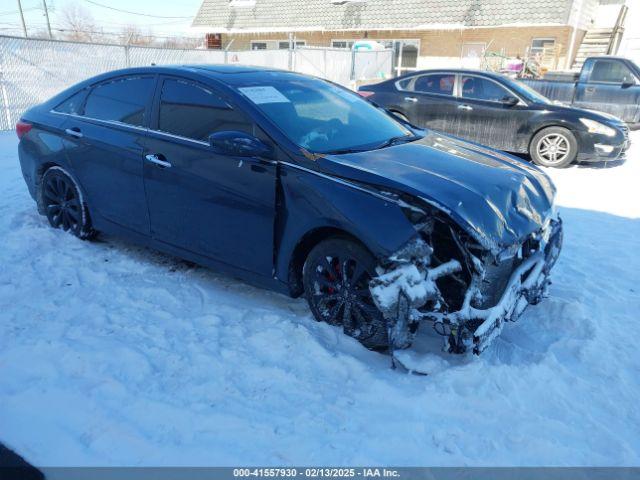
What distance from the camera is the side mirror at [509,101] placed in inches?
328

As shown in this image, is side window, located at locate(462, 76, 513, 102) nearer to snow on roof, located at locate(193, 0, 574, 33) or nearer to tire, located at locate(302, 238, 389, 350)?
tire, located at locate(302, 238, 389, 350)

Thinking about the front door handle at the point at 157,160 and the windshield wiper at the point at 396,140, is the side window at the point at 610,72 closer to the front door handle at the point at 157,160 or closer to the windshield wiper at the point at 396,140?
the windshield wiper at the point at 396,140

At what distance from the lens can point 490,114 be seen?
337 inches

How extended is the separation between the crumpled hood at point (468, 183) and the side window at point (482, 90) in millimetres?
5356

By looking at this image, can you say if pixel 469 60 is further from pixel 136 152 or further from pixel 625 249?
pixel 136 152

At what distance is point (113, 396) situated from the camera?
2666 mm

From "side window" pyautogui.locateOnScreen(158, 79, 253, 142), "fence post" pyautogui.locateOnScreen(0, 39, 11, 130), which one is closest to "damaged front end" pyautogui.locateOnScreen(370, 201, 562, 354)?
"side window" pyautogui.locateOnScreen(158, 79, 253, 142)

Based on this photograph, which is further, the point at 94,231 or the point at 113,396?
the point at 94,231

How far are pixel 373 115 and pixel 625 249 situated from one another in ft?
9.29

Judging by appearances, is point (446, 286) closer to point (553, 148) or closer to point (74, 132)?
point (74, 132)

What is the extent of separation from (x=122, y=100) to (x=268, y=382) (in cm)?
269

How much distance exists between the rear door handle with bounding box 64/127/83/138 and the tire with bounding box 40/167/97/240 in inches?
14.5

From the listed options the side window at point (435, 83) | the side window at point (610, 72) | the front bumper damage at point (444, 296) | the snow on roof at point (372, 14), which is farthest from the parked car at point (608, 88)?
the front bumper damage at point (444, 296)

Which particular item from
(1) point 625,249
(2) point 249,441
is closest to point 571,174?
(1) point 625,249
